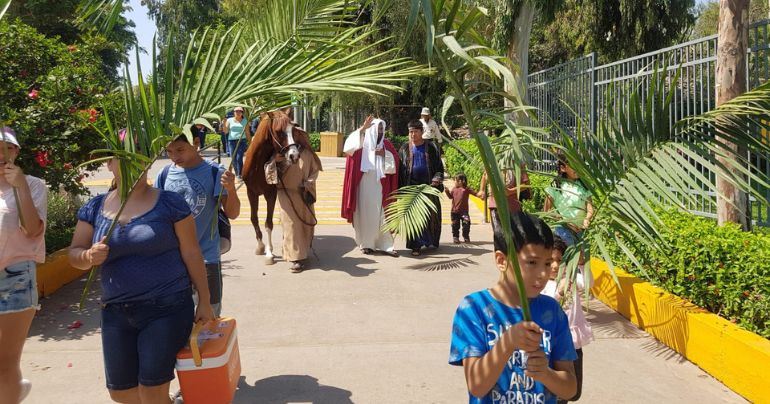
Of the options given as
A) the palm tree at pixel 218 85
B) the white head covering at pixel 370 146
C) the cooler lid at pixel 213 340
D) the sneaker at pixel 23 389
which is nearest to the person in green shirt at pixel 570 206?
the palm tree at pixel 218 85

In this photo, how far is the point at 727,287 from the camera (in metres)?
5.04

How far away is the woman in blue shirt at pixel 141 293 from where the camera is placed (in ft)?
10.7

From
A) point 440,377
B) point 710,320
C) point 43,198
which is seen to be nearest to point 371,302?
point 440,377

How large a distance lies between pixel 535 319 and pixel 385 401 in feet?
7.67

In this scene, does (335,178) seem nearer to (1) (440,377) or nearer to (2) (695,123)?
(1) (440,377)

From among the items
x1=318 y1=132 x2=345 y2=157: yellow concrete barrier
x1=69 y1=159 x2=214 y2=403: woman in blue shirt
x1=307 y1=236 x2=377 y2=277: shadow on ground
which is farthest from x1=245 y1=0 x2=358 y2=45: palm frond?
x1=318 y1=132 x2=345 y2=157: yellow concrete barrier

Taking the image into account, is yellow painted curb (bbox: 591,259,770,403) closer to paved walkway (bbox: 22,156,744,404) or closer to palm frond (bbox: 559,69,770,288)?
paved walkway (bbox: 22,156,744,404)

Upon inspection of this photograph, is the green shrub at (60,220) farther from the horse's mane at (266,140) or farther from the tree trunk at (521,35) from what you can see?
the tree trunk at (521,35)

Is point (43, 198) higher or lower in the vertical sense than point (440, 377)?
higher

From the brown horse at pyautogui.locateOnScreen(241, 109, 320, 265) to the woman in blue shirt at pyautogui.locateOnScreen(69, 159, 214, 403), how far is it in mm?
4301

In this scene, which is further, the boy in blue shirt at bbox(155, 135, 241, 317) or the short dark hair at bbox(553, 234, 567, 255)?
the boy in blue shirt at bbox(155, 135, 241, 317)

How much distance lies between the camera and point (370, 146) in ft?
30.2

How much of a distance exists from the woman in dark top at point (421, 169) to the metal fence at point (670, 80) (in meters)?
1.49

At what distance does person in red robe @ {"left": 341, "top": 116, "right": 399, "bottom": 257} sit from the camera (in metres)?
9.22
